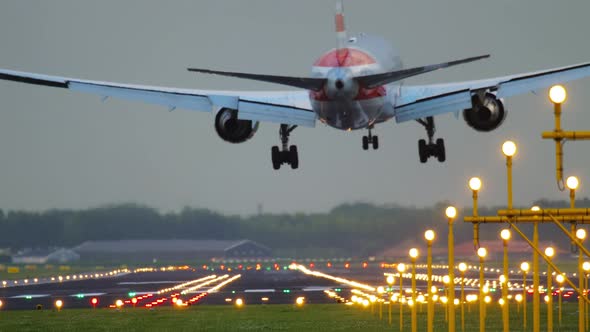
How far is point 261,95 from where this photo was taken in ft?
219

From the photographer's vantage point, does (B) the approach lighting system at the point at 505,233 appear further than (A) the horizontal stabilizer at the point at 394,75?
No

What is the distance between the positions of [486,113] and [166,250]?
116m

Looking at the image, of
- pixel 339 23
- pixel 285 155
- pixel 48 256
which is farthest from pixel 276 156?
pixel 48 256

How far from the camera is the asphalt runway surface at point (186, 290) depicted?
265 ft

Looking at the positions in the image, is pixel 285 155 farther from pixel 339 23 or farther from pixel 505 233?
pixel 505 233

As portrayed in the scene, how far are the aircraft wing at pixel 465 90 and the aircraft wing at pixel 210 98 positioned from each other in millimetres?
4770

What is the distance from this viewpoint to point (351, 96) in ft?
194

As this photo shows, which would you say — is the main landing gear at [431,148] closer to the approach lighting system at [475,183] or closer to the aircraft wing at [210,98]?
the aircraft wing at [210,98]

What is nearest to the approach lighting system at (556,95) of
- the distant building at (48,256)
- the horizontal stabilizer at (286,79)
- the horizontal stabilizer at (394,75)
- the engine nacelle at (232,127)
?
the horizontal stabilizer at (394,75)

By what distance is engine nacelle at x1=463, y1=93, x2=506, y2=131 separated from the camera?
6412cm

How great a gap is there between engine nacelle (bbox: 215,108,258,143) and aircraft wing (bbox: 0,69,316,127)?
36.3 inches

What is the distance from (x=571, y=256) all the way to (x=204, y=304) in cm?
6630

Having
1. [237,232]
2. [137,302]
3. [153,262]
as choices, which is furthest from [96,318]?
[153,262]

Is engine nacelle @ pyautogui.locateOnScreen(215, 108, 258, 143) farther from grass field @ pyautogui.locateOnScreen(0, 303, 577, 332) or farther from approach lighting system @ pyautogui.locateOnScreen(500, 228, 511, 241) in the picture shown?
approach lighting system @ pyautogui.locateOnScreen(500, 228, 511, 241)
